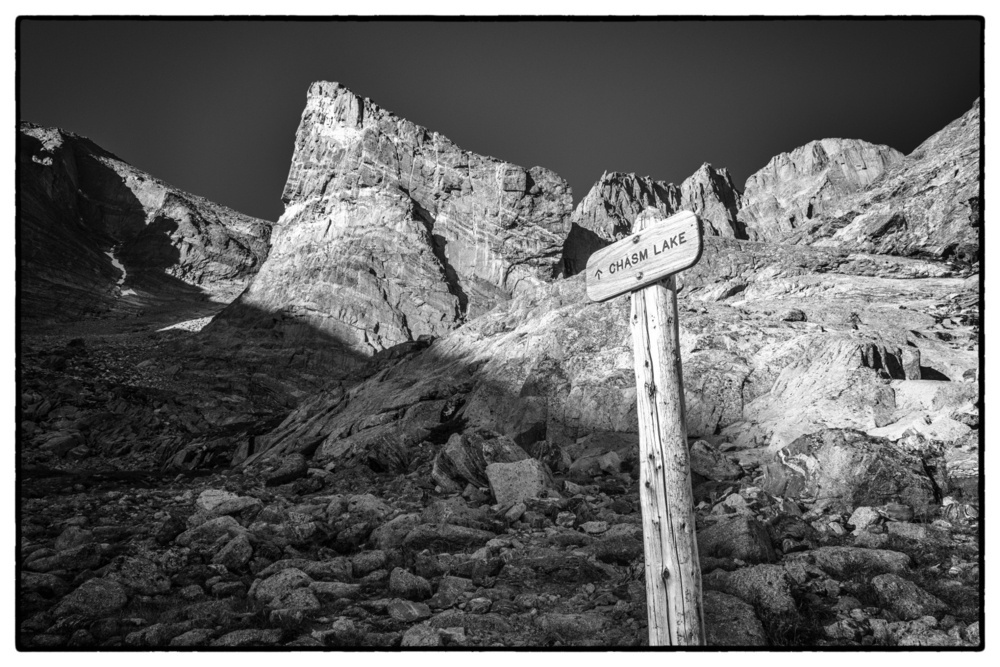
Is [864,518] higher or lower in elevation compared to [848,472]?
lower

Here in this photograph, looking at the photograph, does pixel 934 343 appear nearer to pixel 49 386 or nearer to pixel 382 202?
pixel 49 386

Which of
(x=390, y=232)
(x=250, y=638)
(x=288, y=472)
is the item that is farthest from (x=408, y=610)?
(x=390, y=232)

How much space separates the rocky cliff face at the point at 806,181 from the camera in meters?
103

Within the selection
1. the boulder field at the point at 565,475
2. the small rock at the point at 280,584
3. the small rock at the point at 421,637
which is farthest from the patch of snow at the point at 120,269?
the small rock at the point at 421,637

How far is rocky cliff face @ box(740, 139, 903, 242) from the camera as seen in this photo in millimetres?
103375

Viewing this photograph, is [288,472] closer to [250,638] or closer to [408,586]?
[408,586]

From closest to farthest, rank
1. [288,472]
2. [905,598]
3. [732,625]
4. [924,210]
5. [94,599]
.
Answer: [732,625]
[905,598]
[94,599]
[288,472]
[924,210]

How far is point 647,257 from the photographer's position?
16.5ft

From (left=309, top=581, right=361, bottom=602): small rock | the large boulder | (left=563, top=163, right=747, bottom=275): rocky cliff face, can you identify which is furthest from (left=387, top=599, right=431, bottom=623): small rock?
(left=563, top=163, right=747, bottom=275): rocky cliff face

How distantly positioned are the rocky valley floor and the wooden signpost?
5.48 feet

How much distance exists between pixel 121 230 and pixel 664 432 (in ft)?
456

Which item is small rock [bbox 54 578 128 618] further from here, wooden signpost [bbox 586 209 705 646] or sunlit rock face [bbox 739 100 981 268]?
sunlit rock face [bbox 739 100 981 268]

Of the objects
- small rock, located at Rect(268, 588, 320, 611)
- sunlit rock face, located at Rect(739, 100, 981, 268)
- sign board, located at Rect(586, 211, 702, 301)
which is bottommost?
small rock, located at Rect(268, 588, 320, 611)

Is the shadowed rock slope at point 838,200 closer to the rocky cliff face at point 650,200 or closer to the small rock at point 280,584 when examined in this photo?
the rocky cliff face at point 650,200
